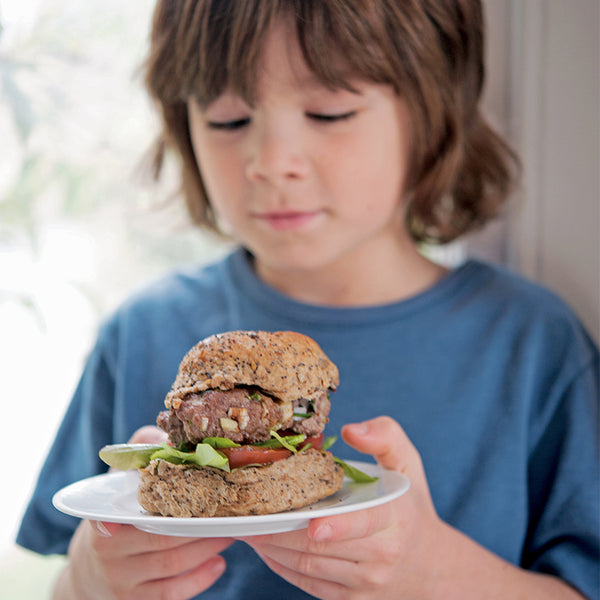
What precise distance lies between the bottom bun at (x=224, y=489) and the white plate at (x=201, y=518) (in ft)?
0.09

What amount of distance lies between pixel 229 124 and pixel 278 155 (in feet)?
0.61

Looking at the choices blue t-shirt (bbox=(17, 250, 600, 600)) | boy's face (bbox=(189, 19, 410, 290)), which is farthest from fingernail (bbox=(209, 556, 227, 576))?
boy's face (bbox=(189, 19, 410, 290))

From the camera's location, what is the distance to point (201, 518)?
83 centimetres

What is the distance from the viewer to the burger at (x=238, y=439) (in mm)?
949

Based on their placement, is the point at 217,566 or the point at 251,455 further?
the point at 217,566

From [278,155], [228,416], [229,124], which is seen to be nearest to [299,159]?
[278,155]

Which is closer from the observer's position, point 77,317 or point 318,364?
point 318,364

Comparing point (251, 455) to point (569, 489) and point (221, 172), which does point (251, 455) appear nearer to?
point (221, 172)

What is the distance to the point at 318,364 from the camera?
1.07 m

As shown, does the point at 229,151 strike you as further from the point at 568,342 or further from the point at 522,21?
the point at 522,21

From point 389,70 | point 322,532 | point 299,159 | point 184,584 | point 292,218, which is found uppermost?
point 389,70

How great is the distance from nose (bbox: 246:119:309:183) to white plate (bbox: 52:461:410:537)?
0.58 meters

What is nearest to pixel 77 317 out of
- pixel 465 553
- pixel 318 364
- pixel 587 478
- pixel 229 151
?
pixel 229 151

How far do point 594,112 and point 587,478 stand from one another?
836 mm
